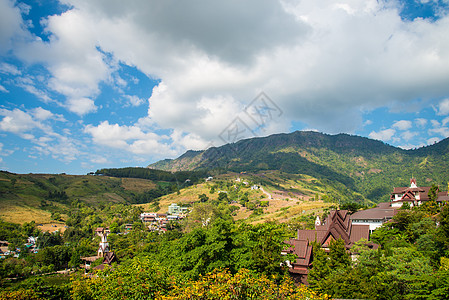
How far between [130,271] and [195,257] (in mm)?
8034

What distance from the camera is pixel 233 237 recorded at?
22984 mm

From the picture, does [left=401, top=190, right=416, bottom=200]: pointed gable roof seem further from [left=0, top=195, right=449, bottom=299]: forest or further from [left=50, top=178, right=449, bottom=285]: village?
[left=0, top=195, right=449, bottom=299]: forest

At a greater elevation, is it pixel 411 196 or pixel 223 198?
pixel 411 196

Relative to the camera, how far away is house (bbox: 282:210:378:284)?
28672mm

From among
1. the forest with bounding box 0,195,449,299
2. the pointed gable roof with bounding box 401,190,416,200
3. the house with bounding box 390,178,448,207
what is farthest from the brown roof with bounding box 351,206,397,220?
the pointed gable roof with bounding box 401,190,416,200

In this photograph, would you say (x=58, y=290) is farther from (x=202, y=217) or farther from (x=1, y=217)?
(x=1, y=217)

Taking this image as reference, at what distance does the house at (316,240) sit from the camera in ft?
94.1

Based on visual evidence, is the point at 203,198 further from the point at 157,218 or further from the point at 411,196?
the point at 411,196

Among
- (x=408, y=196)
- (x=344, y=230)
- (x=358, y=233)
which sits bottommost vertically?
(x=358, y=233)

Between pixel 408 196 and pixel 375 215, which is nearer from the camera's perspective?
pixel 375 215

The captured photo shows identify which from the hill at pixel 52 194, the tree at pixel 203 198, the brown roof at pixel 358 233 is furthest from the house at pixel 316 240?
the hill at pixel 52 194

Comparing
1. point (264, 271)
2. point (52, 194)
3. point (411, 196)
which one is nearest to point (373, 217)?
point (411, 196)

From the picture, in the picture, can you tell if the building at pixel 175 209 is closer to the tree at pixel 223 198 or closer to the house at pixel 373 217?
the tree at pixel 223 198

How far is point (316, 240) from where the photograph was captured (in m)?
33.7
